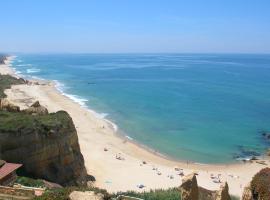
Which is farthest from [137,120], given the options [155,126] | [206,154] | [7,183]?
[7,183]

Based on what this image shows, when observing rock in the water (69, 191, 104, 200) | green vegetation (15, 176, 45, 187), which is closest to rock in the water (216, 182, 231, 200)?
rock in the water (69, 191, 104, 200)

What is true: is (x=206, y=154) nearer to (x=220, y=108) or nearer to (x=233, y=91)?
(x=220, y=108)

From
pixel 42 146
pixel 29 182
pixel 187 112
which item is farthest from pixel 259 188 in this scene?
pixel 187 112

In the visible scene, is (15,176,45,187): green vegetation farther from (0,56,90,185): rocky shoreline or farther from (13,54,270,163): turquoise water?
(13,54,270,163): turquoise water

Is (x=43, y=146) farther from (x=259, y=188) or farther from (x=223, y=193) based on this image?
(x=259, y=188)

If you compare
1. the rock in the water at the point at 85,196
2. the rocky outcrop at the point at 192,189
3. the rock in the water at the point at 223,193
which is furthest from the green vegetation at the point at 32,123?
the rock in the water at the point at 223,193

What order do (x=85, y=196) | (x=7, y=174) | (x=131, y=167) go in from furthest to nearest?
1. (x=131, y=167)
2. (x=7, y=174)
3. (x=85, y=196)
